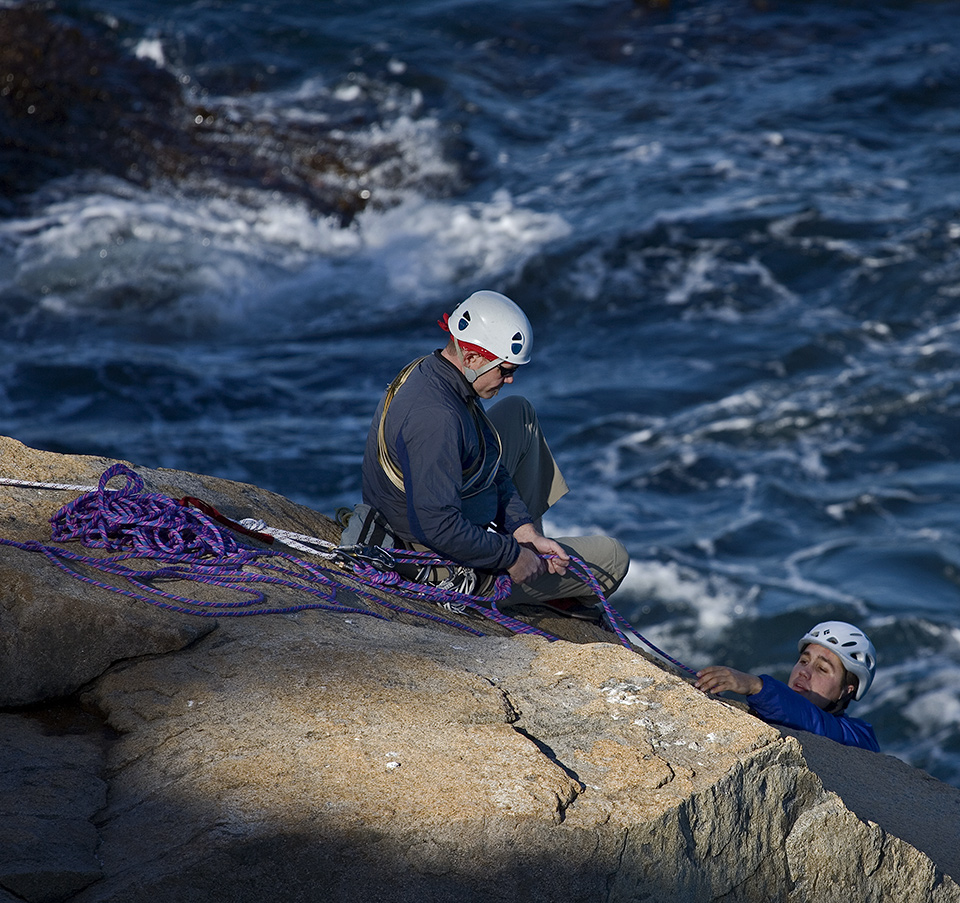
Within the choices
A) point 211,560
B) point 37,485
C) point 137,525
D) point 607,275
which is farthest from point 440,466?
point 607,275

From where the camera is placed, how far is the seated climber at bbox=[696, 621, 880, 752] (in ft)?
15.4

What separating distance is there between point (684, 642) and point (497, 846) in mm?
5750

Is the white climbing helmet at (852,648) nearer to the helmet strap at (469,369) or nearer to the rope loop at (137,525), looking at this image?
the helmet strap at (469,369)

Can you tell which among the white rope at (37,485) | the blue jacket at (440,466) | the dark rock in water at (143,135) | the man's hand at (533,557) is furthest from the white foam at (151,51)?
the man's hand at (533,557)

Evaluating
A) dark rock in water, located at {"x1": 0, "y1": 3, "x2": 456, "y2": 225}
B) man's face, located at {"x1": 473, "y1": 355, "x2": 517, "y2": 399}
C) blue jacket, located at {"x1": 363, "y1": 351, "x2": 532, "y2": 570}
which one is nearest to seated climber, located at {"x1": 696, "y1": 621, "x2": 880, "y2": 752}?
blue jacket, located at {"x1": 363, "y1": 351, "x2": 532, "y2": 570}

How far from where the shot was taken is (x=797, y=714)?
187 inches

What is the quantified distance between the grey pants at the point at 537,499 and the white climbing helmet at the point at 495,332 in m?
0.78

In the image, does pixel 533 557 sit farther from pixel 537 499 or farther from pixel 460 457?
pixel 537 499

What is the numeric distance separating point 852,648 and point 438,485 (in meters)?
2.08

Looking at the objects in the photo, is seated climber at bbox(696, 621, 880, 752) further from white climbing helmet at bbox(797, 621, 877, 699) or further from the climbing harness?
the climbing harness

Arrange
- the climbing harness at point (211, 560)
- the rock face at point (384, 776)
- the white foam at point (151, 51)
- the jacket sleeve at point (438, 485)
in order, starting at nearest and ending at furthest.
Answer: the rock face at point (384, 776), the climbing harness at point (211, 560), the jacket sleeve at point (438, 485), the white foam at point (151, 51)

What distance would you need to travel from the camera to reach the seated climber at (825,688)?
471cm

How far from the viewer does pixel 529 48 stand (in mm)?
19375

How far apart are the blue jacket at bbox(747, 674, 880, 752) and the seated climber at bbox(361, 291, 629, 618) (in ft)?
3.25
